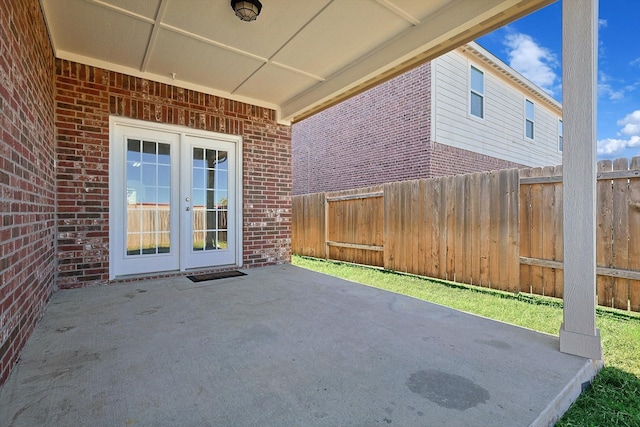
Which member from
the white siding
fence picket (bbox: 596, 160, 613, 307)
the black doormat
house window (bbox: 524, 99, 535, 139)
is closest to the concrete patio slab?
the black doormat

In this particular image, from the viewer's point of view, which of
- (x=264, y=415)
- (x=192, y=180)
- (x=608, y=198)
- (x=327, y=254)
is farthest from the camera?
(x=327, y=254)

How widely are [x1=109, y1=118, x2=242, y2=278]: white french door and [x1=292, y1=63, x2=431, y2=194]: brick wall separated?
13.7 feet

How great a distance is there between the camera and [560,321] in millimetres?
2900

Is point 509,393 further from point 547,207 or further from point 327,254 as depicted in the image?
point 327,254

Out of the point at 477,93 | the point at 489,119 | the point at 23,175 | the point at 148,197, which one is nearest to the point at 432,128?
the point at 477,93

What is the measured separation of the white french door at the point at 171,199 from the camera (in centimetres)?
406

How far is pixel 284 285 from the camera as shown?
12.9 feet

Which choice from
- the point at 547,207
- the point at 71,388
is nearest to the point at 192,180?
the point at 71,388

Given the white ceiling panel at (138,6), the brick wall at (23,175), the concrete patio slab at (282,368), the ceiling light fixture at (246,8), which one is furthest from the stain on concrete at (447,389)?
the white ceiling panel at (138,6)

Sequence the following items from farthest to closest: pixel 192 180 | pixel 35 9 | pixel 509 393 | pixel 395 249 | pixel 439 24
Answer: pixel 395 249 → pixel 192 180 → pixel 439 24 → pixel 35 9 → pixel 509 393

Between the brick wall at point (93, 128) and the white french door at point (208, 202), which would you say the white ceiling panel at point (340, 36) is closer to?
the brick wall at point (93, 128)

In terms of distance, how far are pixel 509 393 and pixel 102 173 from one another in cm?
458

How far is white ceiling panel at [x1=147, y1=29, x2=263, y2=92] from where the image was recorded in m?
3.44

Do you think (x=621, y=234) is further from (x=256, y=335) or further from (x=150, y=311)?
(x=150, y=311)
